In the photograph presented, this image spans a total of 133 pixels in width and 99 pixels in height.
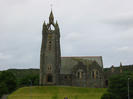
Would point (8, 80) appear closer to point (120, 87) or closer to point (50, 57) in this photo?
point (50, 57)

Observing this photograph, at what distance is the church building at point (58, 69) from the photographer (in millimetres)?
89375

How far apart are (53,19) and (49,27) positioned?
4251 millimetres

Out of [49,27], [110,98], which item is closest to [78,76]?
[49,27]

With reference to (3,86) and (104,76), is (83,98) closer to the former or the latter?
(104,76)

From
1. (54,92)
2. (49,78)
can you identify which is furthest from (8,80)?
(54,92)

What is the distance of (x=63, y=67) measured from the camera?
92.5 m

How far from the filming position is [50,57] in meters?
90.2

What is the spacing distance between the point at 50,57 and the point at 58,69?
15.7ft

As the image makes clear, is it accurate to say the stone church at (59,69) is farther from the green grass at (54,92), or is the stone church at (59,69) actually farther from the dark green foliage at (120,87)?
the dark green foliage at (120,87)

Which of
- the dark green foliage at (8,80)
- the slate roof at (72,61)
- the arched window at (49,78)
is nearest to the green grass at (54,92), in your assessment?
the arched window at (49,78)

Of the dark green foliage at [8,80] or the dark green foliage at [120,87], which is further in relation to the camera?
the dark green foliage at [8,80]

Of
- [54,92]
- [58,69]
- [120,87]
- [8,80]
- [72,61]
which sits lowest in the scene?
[54,92]

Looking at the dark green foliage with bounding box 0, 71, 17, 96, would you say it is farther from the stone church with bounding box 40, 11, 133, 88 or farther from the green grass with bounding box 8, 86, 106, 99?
the green grass with bounding box 8, 86, 106, 99

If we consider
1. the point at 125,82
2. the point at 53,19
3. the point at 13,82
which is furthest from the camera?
the point at 13,82
